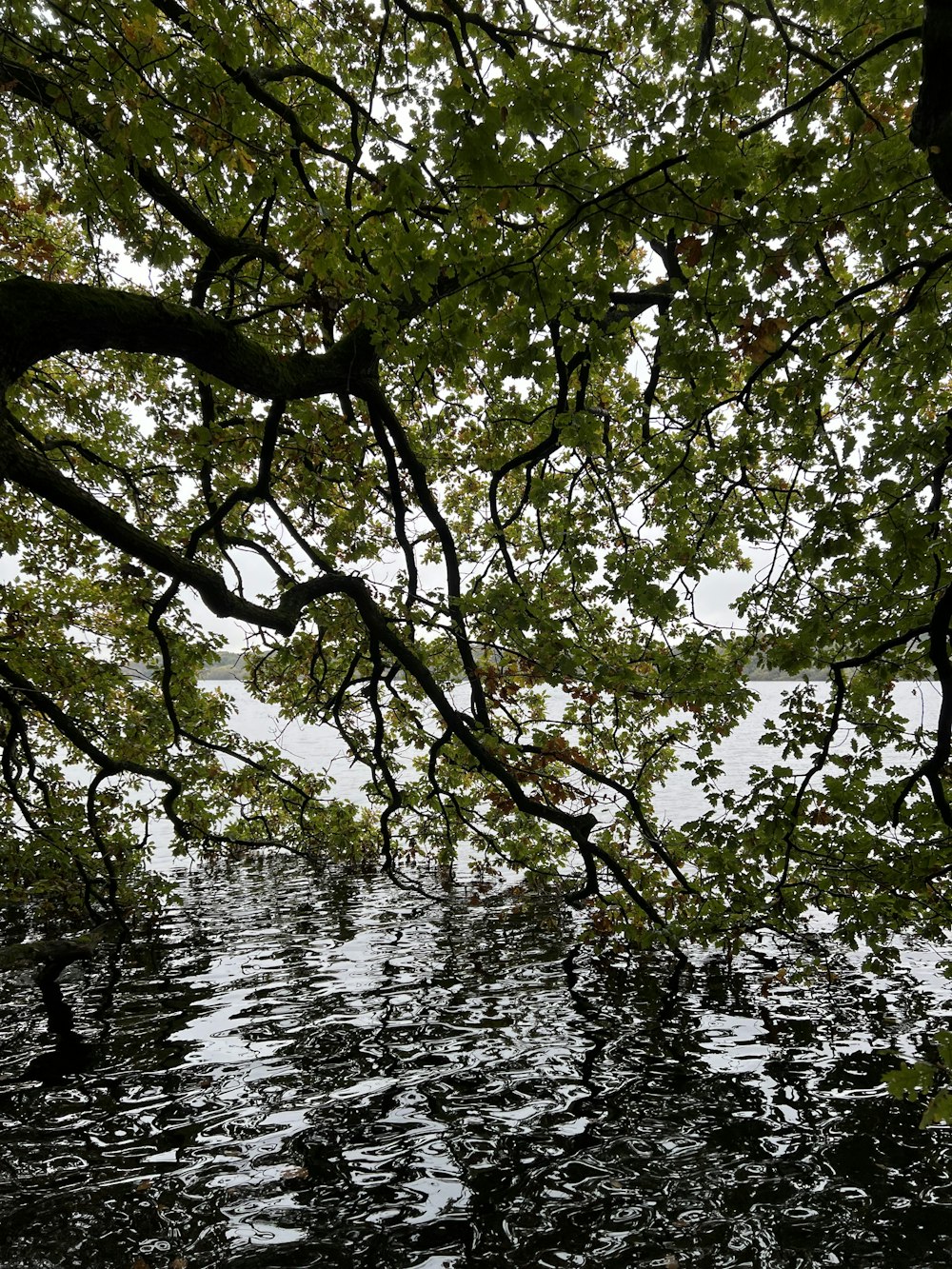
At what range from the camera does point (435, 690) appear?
24.2 ft

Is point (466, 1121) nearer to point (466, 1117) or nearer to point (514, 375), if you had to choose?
point (466, 1117)

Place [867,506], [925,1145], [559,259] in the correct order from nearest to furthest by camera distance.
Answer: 1. [559,259]
2. [867,506]
3. [925,1145]

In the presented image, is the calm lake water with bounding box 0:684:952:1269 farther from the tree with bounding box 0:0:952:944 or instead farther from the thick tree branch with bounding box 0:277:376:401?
the thick tree branch with bounding box 0:277:376:401

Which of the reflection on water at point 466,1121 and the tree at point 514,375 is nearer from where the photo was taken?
the tree at point 514,375

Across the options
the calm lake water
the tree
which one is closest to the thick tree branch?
the tree

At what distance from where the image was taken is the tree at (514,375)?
433 centimetres

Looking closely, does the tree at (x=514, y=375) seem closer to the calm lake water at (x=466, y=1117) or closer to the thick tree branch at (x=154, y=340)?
the thick tree branch at (x=154, y=340)

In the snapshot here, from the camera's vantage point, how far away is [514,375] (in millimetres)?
5188

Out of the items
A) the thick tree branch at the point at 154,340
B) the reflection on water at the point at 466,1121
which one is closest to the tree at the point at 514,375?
the thick tree branch at the point at 154,340

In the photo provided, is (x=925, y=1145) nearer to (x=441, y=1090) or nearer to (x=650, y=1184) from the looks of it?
(x=650, y=1184)

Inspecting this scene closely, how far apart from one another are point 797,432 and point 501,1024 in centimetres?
814

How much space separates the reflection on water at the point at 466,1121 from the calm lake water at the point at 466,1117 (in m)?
0.03

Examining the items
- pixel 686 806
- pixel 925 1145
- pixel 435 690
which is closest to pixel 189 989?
pixel 435 690

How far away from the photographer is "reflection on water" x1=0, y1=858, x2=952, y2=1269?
218 inches
